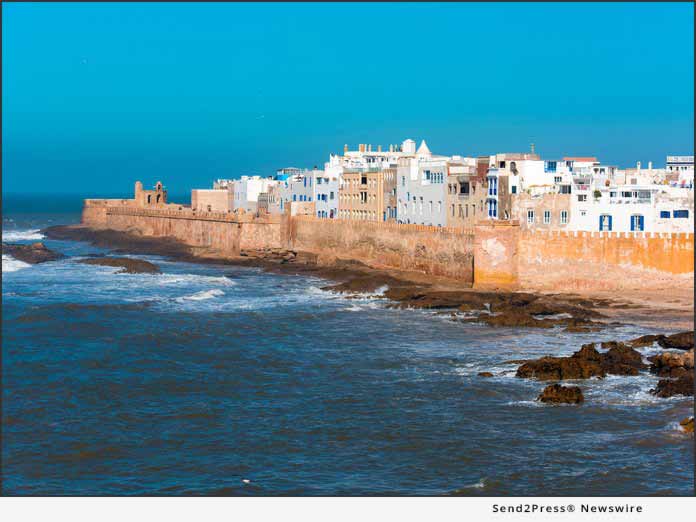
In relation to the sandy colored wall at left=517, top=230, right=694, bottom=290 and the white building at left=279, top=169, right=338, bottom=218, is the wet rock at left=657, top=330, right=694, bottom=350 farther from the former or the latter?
the white building at left=279, top=169, right=338, bottom=218

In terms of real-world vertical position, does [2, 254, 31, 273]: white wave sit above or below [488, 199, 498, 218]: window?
below

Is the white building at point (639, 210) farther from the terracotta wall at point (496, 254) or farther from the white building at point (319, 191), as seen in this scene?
the white building at point (319, 191)

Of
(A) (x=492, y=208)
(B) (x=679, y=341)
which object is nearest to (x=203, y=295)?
(A) (x=492, y=208)

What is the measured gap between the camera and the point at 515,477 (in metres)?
19.0

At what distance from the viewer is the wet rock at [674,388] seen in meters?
24.4

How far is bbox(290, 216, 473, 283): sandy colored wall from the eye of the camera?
158 feet

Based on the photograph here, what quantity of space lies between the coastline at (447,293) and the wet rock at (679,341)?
11.4ft

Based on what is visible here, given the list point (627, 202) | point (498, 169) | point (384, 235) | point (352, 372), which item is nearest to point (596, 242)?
point (627, 202)

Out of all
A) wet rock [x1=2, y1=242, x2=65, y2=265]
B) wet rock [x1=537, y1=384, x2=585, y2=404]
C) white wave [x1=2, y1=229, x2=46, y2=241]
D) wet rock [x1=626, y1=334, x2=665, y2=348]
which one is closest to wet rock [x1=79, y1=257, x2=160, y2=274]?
wet rock [x1=2, y1=242, x2=65, y2=265]

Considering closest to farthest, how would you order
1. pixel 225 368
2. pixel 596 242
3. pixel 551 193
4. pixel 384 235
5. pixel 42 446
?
pixel 42 446
pixel 225 368
pixel 596 242
pixel 551 193
pixel 384 235

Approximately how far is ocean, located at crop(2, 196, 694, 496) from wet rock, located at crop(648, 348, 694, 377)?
1.00 meters

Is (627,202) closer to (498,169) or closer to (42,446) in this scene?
(498,169)

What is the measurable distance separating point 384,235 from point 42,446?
120ft

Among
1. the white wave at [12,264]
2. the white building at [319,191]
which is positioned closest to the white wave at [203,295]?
the white wave at [12,264]
